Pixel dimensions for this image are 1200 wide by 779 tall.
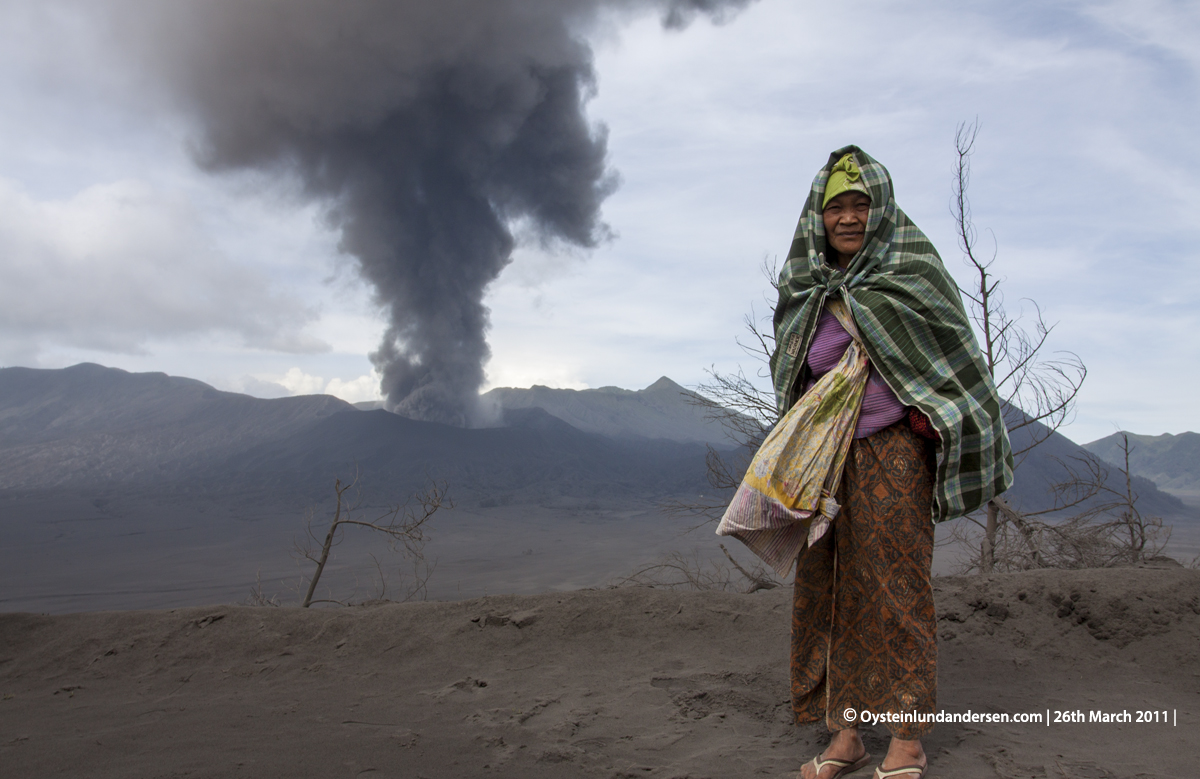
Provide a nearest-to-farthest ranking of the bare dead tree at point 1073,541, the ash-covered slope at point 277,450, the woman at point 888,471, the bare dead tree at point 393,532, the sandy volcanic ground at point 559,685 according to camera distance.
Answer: the woman at point 888,471
the sandy volcanic ground at point 559,685
the bare dead tree at point 393,532
the bare dead tree at point 1073,541
the ash-covered slope at point 277,450

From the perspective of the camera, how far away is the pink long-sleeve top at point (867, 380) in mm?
1884

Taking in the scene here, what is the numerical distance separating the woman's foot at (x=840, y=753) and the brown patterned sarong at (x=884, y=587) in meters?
0.03

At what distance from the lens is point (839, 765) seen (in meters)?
1.81

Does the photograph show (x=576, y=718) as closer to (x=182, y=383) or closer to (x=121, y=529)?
(x=121, y=529)

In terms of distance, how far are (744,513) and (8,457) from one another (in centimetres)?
5676

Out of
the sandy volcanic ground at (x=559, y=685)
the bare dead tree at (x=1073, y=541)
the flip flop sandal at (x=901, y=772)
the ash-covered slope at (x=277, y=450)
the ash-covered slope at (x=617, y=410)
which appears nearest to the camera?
the flip flop sandal at (x=901, y=772)

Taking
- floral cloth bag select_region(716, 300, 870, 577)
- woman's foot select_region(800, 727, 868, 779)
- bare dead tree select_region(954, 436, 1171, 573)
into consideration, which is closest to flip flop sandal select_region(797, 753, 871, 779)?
woman's foot select_region(800, 727, 868, 779)

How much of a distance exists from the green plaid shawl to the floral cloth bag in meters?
0.09

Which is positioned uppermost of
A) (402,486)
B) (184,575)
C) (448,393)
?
(448,393)

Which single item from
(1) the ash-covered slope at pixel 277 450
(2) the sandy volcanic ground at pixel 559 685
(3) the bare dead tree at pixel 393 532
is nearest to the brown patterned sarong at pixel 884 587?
(2) the sandy volcanic ground at pixel 559 685

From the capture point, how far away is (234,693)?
2801 mm

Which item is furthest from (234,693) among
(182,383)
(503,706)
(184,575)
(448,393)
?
(182,383)

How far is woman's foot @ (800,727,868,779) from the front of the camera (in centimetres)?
178

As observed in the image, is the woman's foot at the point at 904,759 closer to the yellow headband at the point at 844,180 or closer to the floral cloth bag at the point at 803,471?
the floral cloth bag at the point at 803,471
